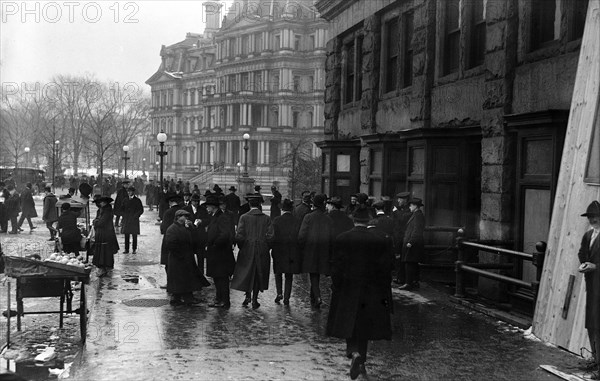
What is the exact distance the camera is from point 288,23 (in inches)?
3071

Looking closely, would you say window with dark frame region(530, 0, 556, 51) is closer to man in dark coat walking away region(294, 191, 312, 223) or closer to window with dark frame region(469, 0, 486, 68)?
window with dark frame region(469, 0, 486, 68)

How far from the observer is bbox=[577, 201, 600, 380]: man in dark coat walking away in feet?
26.6

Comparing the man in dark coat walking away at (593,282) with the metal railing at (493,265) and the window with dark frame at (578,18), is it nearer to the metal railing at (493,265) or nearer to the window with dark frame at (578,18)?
the metal railing at (493,265)

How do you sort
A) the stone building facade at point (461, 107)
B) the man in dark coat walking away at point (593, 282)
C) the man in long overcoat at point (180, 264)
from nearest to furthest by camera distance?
the man in dark coat walking away at point (593, 282)
the stone building facade at point (461, 107)
the man in long overcoat at point (180, 264)

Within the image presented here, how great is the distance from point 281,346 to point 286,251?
378cm

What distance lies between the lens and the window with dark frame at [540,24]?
12486mm

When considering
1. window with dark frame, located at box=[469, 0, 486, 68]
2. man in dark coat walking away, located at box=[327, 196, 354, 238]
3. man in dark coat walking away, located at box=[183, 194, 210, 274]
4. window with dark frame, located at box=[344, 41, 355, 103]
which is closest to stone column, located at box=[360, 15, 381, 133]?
window with dark frame, located at box=[344, 41, 355, 103]

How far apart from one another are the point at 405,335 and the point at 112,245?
308 inches

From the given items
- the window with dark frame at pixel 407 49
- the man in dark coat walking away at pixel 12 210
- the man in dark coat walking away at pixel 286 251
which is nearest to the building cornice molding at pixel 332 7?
the window with dark frame at pixel 407 49

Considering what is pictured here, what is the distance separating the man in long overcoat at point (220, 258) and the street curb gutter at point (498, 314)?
A: 159 inches

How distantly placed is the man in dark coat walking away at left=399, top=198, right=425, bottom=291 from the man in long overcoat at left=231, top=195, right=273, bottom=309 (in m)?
3.16

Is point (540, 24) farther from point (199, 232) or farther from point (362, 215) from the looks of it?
point (199, 232)

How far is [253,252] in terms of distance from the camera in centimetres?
1262

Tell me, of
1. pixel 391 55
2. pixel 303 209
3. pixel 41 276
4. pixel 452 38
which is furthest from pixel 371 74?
pixel 41 276
